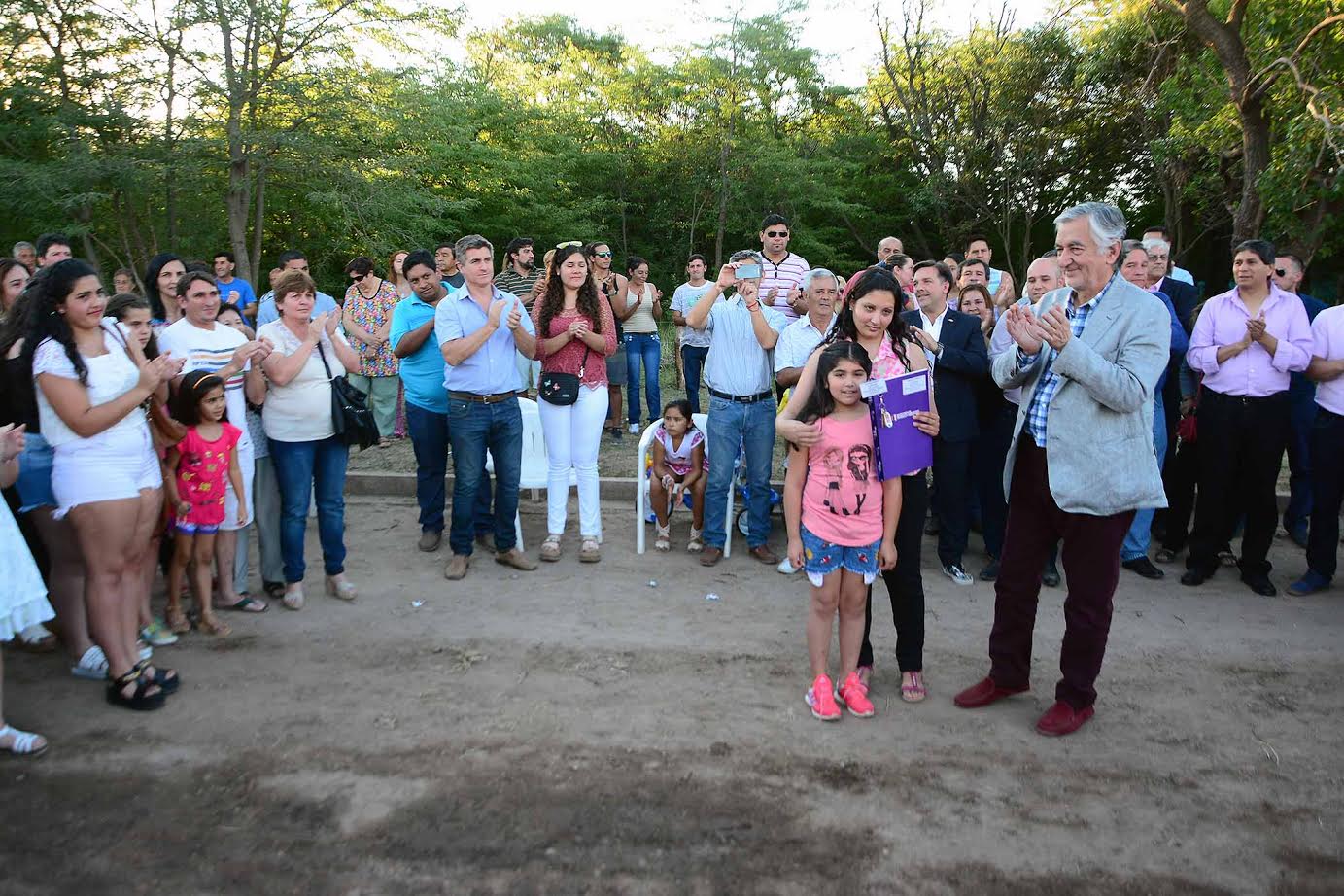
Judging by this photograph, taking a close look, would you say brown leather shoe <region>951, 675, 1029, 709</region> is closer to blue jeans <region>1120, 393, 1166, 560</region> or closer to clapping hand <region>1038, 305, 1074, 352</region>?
clapping hand <region>1038, 305, 1074, 352</region>

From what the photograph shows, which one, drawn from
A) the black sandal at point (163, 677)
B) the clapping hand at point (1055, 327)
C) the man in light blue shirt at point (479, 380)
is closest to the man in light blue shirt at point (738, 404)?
the man in light blue shirt at point (479, 380)

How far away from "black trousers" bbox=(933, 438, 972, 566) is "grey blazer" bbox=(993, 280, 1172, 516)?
2.15 meters

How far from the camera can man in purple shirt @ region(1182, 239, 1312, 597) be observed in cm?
577

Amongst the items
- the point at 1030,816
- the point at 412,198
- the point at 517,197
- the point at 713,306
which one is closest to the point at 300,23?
the point at 412,198

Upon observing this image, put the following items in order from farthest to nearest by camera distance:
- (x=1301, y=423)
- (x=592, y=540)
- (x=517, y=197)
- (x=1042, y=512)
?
(x=517, y=197)
(x=1301, y=423)
(x=592, y=540)
(x=1042, y=512)

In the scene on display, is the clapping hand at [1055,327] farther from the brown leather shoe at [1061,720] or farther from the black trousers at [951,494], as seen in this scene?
the black trousers at [951,494]

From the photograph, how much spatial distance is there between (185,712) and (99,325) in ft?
5.70

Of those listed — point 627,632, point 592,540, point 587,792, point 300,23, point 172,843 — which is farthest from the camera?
point 300,23

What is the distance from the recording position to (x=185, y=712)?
403 centimetres

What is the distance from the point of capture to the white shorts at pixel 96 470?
3896mm

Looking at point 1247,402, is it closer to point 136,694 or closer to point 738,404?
point 738,404

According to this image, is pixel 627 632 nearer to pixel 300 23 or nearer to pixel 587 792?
pixel 587 792

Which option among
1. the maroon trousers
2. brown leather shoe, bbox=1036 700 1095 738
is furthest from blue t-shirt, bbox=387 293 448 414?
brown leather shoe, bbox=1036 700 1095 738

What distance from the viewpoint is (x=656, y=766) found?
11.8 ft
